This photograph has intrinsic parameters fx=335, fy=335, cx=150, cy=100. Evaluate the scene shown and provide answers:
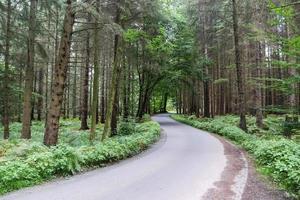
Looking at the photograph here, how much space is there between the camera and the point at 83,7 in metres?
11.3

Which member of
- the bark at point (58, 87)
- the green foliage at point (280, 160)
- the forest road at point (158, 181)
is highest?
the bark at point (58, 87)

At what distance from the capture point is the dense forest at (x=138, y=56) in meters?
12.1

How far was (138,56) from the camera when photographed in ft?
103

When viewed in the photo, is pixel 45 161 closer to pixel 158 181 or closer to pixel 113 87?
pixel 158 181

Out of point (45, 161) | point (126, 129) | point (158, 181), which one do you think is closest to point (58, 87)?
point (45, 161)

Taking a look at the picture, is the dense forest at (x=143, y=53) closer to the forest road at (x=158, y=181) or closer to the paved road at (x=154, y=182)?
the forest road at (x=158, y=181)

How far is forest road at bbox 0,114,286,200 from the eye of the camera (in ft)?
23.5

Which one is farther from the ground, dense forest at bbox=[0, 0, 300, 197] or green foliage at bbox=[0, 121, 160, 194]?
dense forest at bbox=[0, 0, 300, 197]

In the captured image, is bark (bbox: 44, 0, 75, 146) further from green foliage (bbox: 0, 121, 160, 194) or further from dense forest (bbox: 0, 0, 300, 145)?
green foliage (bbox: 0, 121, 160, 194)

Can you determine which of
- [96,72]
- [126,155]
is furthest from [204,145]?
[96,72]

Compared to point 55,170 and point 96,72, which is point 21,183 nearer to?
point 55,170

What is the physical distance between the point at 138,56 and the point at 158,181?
23.6 metres

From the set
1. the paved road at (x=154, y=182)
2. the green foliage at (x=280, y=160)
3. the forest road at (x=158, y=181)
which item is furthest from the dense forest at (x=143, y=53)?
the paved road at (x=154, y=182)

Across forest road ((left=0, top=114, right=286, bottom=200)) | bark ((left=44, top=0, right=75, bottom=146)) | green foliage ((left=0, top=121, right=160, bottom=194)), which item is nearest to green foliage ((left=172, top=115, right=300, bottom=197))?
forest road ((left=0, top=114, right=286, bottom=200))
